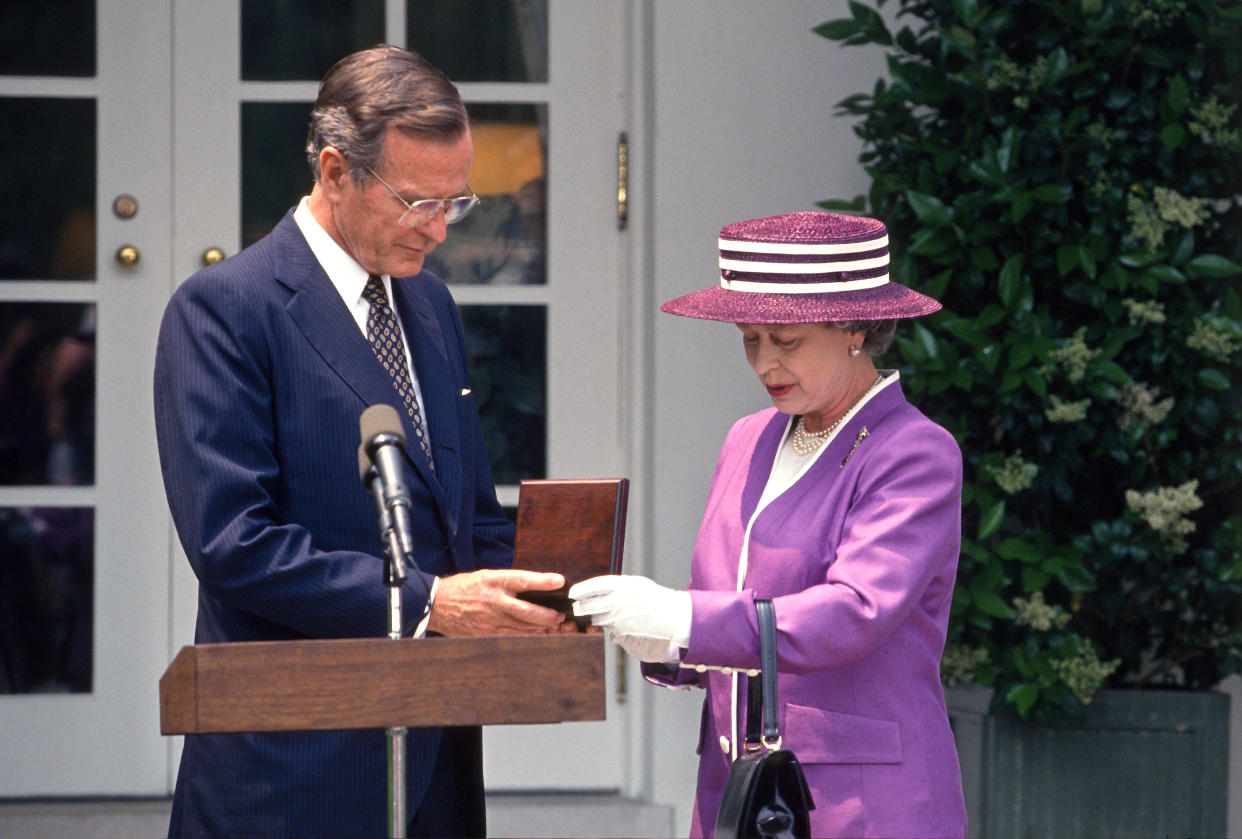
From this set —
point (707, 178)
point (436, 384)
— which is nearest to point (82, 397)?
point (707, 178)

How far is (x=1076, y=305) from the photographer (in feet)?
11.9

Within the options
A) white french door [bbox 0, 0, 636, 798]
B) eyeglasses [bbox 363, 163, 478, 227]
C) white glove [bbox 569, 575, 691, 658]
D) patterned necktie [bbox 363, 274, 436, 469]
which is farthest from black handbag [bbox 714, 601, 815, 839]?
white french door [bbox 0, 0, 636, 798]

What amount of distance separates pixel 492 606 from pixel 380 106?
0.70m

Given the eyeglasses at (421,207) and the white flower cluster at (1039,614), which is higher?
the eyeglasses at (421,207)

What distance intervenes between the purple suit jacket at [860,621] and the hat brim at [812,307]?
127mm

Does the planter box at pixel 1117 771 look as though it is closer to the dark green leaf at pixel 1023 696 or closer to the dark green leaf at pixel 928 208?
the dark green leaf at pixel 1023 696

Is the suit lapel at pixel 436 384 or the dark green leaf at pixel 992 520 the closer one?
the suit lapel at pixel 436 384

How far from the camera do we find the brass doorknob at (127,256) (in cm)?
407

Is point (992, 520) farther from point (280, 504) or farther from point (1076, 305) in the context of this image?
point (280, 504)

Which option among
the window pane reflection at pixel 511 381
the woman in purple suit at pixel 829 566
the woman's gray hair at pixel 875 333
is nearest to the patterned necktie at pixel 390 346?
the woman in purple suit at pixel 829 566

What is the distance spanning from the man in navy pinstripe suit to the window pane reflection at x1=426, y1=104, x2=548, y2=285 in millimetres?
1875

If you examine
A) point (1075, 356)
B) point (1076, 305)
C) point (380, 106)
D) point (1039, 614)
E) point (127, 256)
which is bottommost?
point (1039, 614)

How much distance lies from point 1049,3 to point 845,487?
5.69ft

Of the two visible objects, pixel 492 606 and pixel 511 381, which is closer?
pixel 492 606
